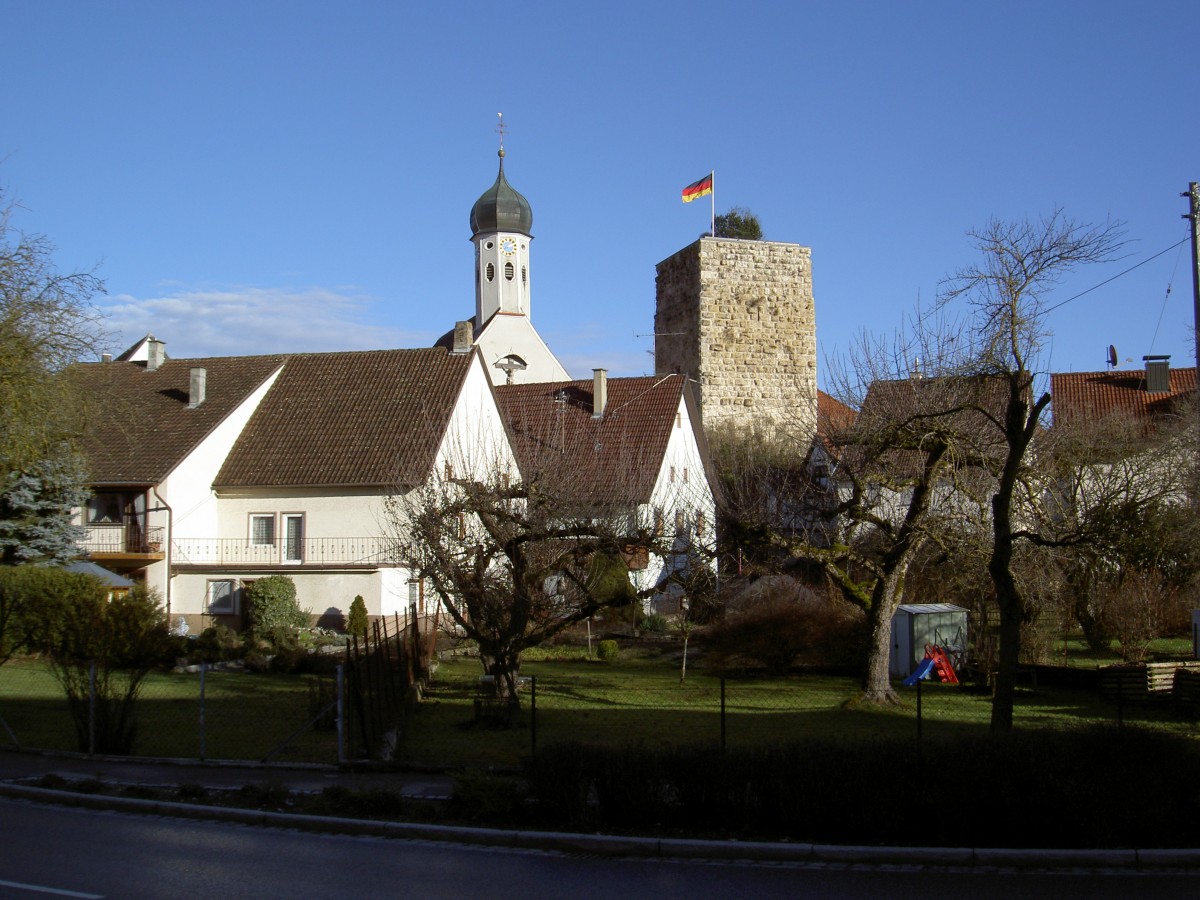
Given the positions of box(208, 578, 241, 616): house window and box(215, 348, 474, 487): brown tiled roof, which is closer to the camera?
box(208, 578, 241, 616): house window

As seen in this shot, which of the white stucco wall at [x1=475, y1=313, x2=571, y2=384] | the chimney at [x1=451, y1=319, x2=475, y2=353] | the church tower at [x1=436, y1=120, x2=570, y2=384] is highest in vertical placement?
the church tower at [x1=436, y1=120, x2=570, y2=384]

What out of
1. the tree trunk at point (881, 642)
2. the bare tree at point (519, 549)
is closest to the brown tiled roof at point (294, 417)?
the bare tree at point (519, 549)

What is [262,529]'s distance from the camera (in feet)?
113

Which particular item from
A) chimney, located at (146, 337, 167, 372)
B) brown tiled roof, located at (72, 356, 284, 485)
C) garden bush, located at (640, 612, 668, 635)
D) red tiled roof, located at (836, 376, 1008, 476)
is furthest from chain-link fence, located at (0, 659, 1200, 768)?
chimney, located at (146, 337, 167, 372)

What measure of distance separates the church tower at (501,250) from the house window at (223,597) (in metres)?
41.6

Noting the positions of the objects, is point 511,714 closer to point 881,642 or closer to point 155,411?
point 881,642

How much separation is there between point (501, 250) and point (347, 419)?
41.1 metres

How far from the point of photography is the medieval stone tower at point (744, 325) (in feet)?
157

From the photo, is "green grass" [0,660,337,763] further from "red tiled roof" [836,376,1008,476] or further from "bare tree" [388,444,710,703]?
"red tiled roof" [836,376,1008,476]

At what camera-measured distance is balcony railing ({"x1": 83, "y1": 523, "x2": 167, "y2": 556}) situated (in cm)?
3288

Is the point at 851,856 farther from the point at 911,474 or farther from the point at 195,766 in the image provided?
the point at 911,474

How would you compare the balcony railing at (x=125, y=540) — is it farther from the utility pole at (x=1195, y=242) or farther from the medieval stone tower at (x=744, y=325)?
the utility pole at (x=1195, y=242)

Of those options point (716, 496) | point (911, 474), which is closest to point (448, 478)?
point (716, 496)

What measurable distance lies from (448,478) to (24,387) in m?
7.37
